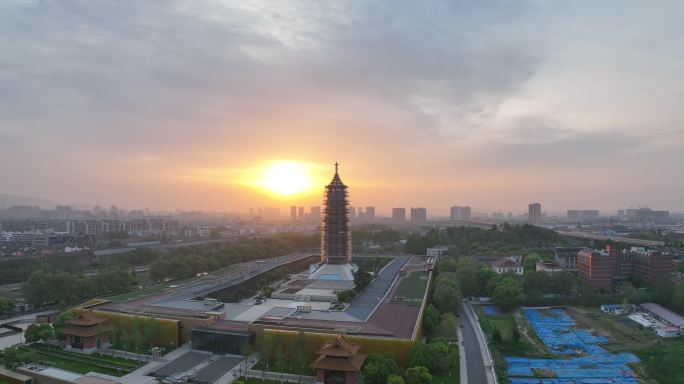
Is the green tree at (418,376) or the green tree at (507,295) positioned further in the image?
the green tree at (507,295)

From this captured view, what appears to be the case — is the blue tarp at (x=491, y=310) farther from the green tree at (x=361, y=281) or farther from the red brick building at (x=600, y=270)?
the red brick building at (x=600, y=270)

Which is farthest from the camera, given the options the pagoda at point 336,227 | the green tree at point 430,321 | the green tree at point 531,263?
the green tree at point 531,263

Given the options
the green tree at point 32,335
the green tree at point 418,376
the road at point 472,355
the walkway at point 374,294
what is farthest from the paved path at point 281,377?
the green tree at point 32,335

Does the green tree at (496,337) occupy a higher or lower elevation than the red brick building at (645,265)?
lower

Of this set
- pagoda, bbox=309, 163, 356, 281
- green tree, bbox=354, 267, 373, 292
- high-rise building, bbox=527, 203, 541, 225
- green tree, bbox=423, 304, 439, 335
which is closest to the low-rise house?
pagoda, bbox=309, 163, 356, 281

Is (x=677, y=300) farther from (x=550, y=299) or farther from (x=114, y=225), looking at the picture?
(x=114, y=225)

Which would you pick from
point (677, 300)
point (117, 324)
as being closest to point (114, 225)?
point (117, 324)
